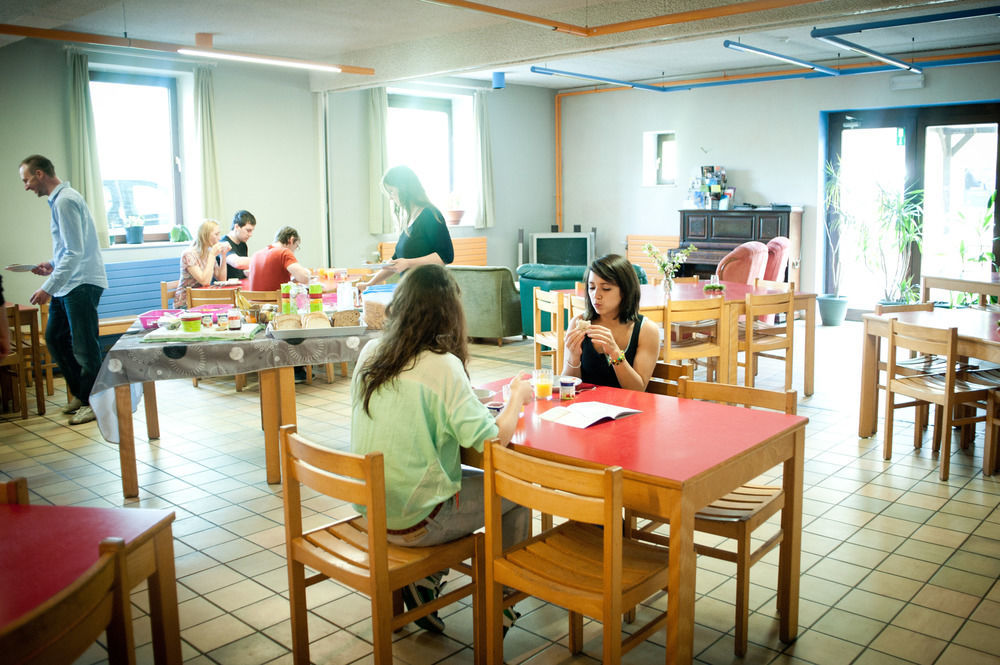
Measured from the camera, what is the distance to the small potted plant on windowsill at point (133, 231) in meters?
8.20

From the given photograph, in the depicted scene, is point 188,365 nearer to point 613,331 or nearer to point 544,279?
point 613,331

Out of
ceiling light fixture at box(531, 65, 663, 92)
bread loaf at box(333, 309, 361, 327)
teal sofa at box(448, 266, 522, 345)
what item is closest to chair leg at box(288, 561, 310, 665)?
bread loaf at box(333, 309, 361, 327)

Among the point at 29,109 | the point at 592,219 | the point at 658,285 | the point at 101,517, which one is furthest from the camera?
the point at 592,219

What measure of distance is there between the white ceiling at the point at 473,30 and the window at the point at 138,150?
0.61 metres

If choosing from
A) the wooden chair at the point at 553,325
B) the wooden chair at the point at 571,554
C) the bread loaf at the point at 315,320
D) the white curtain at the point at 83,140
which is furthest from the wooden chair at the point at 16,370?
the wooden chair at the point at 571,554

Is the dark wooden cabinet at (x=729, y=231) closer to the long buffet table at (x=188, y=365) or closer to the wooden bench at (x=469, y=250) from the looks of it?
the wooden bench at (x=469, y=250)

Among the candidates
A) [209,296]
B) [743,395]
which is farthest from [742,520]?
[209,296]

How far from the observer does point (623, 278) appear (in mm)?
3574

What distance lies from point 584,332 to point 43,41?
257 inches

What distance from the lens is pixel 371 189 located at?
10.1 metres

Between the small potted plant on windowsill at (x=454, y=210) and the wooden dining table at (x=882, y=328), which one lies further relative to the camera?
the small potted plant on windowsill at (x=454, y=210)

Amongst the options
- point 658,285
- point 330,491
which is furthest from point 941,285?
point 330,491

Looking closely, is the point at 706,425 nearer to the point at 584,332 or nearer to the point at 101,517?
→ the point at 584,332

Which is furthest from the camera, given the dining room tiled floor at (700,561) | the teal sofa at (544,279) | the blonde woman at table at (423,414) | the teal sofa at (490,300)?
the teal sofa at (490,300)
